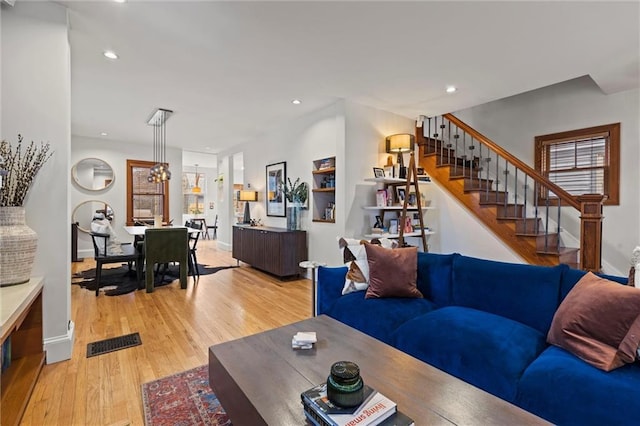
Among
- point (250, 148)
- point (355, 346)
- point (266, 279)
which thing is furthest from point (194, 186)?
point (355, 346)

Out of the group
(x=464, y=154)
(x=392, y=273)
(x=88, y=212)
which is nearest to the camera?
(x=392, y=273)

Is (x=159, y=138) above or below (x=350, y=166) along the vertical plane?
above

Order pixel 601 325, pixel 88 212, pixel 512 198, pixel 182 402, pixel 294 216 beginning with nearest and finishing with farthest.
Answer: pixel 601 325 < pixel 182 402 < pixel 512 198 < pixel 294 216 < pixel 88 212

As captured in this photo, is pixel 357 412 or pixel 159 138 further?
pixel 159 138

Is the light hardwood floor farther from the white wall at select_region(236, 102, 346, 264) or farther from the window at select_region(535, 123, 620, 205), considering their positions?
the window at select_region(535, 123, 620, 205)

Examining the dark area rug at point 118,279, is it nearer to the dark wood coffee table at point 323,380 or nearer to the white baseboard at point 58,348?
the white baseboard at point 58,348

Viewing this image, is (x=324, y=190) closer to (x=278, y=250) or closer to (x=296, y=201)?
(x=296, y=201)

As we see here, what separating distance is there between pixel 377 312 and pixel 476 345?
0.68 meters

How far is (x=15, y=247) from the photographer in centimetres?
203

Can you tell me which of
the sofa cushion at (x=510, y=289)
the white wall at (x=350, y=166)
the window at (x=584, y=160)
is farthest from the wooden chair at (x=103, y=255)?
the window at (x=584, y=160)

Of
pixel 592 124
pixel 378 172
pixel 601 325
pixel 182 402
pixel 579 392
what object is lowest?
pixel 182 402

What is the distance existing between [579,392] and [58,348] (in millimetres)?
3246

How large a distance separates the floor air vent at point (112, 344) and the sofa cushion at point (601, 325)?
121 inches

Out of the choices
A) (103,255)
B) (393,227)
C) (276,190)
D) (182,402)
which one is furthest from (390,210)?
(103,255)
